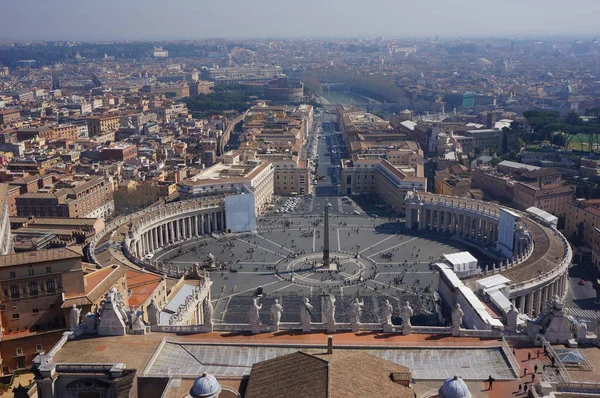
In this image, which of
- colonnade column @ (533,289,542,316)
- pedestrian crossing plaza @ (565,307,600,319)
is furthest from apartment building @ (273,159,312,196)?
pedestrian crossing plaza @ (565,307,600,319)

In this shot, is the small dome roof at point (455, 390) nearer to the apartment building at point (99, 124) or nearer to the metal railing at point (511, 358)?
the metal railing at point (511, 358)

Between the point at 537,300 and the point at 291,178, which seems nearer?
the point at 537,300

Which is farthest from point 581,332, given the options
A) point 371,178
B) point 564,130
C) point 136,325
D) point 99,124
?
point 99,124

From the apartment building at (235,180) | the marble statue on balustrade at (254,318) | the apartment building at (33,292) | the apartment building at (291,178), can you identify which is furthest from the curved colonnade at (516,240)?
the apartment building at (33,292)

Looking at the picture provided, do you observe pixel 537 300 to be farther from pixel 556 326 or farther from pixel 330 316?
pixel 330 316

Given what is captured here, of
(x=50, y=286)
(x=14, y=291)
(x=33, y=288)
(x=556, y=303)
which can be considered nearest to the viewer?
(x=556, y=303)

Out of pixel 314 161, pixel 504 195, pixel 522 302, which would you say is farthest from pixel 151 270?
pixel 314 161

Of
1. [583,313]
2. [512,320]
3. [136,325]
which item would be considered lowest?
[583,313]

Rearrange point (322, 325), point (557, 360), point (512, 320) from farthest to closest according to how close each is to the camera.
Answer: point (322, 325), point (512, 320), point (557, 360)
